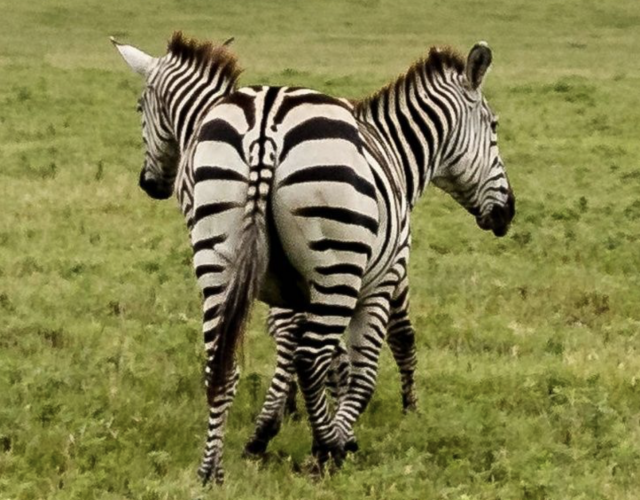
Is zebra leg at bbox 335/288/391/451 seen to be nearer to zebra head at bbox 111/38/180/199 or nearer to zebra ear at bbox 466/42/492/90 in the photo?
zebra ear at bbox 466/42/492/90

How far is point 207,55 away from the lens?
673cm

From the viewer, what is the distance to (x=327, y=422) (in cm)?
599

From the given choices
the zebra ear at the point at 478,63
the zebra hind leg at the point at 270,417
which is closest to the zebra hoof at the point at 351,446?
the zebra hind leg at the point at 270,417

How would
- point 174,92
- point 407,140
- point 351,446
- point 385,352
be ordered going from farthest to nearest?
point 385,352 < point 174,92 < point 407,140 < point 351,446

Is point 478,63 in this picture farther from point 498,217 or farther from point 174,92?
point 174,92

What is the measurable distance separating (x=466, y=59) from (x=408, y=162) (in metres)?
0.81

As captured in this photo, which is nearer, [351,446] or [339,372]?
[351,446]

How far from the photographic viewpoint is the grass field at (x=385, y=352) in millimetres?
5805

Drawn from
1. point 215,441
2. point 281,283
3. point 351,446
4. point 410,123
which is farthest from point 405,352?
point 215,441

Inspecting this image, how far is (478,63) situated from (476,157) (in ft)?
2.05

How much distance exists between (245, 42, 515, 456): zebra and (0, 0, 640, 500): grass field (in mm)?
276

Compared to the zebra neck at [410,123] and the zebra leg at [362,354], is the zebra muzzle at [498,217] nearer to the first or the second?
the zebra neck at [410,123]

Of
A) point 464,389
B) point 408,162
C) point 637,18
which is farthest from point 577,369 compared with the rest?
point 637,18

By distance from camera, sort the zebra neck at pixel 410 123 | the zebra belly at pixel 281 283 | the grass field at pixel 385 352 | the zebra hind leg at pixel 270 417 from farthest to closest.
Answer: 1. the zebra neck at pixel 410 123
2. the zebra hind leg at pixel 270 417
3. the grass field at pixel 385 352
4. the zebra belly at pixel 281 283
